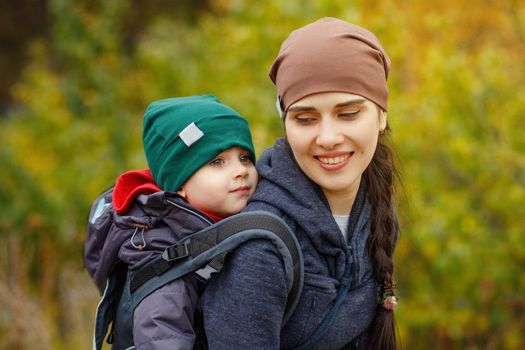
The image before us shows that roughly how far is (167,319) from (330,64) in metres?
0.76

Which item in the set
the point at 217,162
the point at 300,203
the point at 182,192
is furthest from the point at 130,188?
the point at 300,203

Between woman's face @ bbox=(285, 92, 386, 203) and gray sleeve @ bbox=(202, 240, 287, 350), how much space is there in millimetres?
285

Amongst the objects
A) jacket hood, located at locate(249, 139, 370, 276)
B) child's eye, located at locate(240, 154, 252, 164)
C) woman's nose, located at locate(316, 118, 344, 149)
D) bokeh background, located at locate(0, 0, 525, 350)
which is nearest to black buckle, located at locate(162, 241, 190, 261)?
jacket hood, located at locate(249, 139, 370, 276)

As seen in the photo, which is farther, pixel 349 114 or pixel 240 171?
pixel 240 171

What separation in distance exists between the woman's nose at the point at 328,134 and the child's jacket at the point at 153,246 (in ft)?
1.22

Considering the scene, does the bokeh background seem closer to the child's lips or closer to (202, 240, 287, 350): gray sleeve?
the child's lips

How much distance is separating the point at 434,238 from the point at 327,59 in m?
3.32

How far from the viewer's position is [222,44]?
7.98 meters

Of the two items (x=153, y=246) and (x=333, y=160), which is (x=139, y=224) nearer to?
(x=153, y=246)

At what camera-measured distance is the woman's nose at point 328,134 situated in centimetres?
178

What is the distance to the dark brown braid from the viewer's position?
198 centimetres

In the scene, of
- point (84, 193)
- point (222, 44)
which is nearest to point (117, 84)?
point (222, 44)

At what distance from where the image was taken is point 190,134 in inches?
74.0

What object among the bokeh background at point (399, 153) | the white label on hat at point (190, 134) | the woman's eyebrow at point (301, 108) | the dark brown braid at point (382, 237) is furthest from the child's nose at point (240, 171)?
the bokeh background at point (399, 153)
